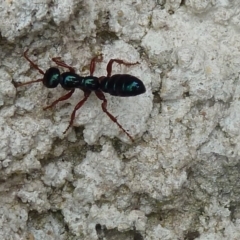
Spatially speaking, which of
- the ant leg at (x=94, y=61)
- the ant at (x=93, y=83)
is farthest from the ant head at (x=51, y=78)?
the ant leg at (x=94, y=61)

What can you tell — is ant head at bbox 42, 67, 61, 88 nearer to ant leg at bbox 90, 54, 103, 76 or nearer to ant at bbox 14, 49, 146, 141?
ant at bbox 14, 49, 146, 141

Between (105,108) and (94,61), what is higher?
(94,61)

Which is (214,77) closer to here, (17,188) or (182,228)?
(182,228)

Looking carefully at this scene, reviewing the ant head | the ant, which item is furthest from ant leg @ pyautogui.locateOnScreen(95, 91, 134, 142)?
the ant head

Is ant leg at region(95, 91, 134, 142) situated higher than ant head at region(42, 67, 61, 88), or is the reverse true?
ant head at region(42, 67, 61, 88)

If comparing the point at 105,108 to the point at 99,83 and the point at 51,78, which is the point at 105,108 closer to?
the point at 99,83

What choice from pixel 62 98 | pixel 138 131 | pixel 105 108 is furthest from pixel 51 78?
pixel 138 131

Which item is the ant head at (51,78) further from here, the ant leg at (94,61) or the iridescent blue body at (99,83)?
the ant leg at (94,61)
